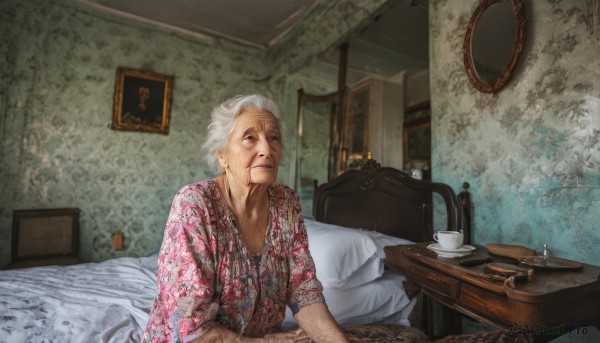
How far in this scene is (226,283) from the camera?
113 centimetres

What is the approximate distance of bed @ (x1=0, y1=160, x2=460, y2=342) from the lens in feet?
4.74

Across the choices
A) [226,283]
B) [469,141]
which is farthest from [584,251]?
[226,283]

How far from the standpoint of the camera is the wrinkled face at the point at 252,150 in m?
1.29

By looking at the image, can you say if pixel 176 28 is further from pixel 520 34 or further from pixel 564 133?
pixel 564 133

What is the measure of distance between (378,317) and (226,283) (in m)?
1.07

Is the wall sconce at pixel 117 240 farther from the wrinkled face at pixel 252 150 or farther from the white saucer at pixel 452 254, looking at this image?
the white saucer at pixel 452 254

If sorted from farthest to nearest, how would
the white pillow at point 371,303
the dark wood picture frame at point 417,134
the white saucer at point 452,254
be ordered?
the dark wood picture frame at point 417,134
the white pillow at point 371,303
the white saucer at point 452,254

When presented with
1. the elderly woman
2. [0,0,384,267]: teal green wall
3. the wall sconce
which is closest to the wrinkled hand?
the elderly woman

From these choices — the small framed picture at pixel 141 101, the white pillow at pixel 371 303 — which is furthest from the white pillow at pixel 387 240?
the small framed picture at pixel 141 101

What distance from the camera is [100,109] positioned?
3.54m

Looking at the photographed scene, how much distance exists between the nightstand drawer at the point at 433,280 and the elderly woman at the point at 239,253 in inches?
18.3

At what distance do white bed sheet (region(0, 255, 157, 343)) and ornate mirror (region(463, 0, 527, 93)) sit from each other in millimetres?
2222

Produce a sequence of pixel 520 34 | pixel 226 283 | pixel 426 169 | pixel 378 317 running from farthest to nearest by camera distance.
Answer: pixel 426 169 < pixel 378 317 < pixel 520 34 < pixel 226 283

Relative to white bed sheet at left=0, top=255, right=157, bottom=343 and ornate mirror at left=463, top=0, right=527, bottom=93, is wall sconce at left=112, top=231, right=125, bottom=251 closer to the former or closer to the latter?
white bed sheet at left=0, top=255, right=157, bottom=343
